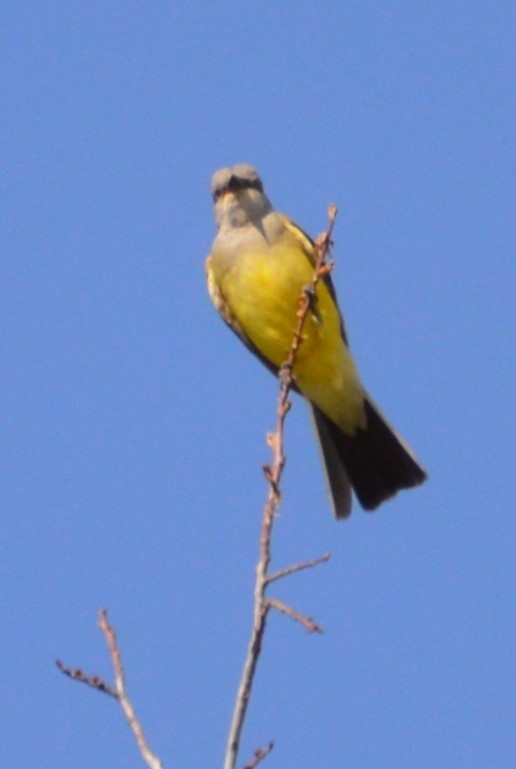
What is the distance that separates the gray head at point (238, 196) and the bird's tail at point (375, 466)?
116 cm

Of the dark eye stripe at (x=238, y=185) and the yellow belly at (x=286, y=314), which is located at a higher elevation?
the dark eye stripe at (x=238, y=185)

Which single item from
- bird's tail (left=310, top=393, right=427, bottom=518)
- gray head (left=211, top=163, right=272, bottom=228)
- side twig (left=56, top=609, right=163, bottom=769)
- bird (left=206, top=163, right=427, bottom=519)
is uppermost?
gray head (left=211, top=163, right=272, bottom=228)

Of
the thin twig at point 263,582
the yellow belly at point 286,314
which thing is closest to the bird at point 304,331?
the yellow belly at point 286,314

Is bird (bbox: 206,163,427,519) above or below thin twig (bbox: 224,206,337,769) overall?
above

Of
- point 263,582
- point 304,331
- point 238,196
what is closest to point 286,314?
point 304,331

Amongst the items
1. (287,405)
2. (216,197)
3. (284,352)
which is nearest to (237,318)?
(284,352)

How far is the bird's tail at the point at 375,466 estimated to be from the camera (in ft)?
25.8

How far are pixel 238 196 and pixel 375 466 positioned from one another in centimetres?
162

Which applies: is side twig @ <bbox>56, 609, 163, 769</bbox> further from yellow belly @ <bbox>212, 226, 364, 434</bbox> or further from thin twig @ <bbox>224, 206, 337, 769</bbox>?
yellow belly @ <bbox>212, 226, 364, 434</bbox>

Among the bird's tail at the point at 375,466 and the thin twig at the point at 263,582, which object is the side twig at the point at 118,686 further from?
the bird's tail at the point at 375,466

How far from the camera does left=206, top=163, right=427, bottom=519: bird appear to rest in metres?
7.61

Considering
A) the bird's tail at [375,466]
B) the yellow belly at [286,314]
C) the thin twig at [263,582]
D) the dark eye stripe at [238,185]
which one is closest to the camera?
the thin twig at [263,582]

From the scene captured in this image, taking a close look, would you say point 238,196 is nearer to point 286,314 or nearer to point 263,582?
point 286,314

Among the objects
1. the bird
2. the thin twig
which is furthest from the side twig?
the bird
